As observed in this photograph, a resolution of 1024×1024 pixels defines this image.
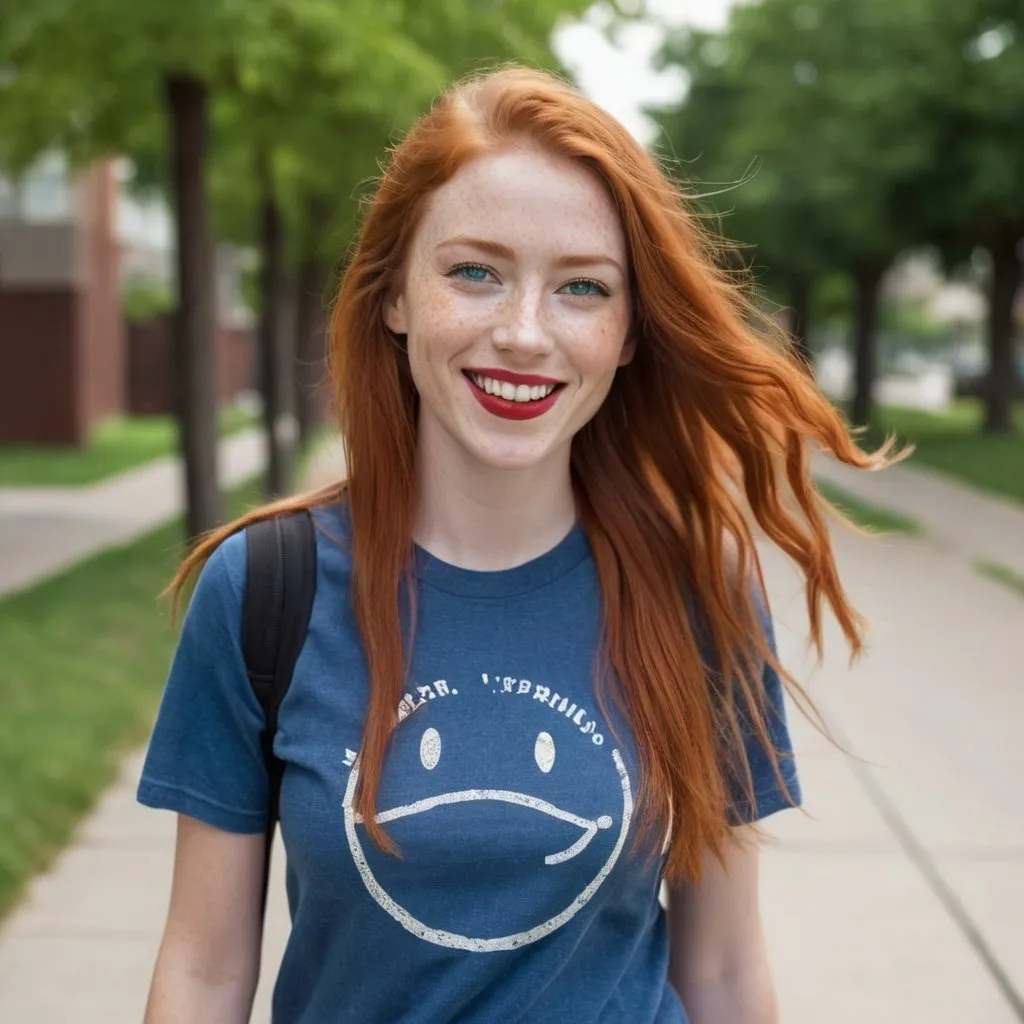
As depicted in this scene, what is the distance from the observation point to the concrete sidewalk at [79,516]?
10.7 metres

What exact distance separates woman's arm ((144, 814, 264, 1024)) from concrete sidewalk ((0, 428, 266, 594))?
25.5ft

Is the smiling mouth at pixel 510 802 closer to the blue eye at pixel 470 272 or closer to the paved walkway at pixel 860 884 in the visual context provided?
the blue eye at pixel 470 272

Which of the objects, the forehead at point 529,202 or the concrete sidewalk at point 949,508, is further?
the concrete sidewalk at point 949,508

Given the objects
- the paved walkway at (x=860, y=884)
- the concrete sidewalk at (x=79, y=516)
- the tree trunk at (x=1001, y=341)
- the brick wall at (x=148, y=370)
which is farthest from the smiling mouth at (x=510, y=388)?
the brick wall at (x=148, y=370)

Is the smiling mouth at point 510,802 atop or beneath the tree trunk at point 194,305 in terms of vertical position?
atop

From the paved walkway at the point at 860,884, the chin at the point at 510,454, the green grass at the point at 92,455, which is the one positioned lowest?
the green grass at the point at 92,455

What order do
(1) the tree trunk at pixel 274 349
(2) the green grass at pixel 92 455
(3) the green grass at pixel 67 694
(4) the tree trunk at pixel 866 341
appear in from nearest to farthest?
(3) the green grass at pixel 67 694 < (1) the tree trunk at pixel 274 349 < (2) the green grass at pixel 92 455 < (4) the tree trunk at pixel 866 341

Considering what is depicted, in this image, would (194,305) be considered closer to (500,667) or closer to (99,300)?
(500,667)

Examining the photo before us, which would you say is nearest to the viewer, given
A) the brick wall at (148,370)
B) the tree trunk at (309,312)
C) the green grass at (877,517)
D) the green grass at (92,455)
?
the green grass at (877,517)

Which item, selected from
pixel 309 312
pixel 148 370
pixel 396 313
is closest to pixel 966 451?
pixel 309 312

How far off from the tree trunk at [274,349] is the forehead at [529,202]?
11248 millimetres

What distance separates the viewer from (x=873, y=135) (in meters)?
19.4

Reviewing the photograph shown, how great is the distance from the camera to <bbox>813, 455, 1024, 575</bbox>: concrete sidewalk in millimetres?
11875

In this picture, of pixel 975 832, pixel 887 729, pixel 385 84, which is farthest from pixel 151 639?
pixel 975 832
